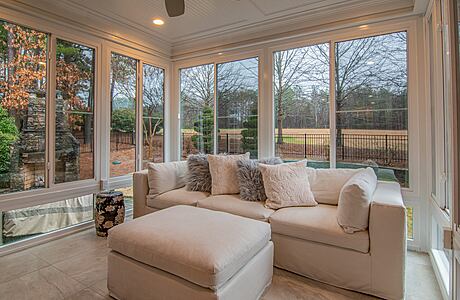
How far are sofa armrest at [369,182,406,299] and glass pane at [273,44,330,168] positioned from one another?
134cm

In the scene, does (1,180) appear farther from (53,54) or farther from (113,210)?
(53,54)

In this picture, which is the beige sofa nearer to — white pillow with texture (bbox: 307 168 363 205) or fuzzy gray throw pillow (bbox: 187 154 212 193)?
white pillow with texture (bbox: 307 168 363 205)

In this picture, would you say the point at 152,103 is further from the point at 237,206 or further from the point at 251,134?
the point at 237,206

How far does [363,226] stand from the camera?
198cm

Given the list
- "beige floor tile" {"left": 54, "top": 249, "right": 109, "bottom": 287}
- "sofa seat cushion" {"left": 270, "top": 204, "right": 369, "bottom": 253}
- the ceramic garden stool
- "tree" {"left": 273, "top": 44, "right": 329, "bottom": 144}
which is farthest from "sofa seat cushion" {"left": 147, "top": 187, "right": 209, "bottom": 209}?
"tree" {"left": 273, "top": 44, "right": 329, "bottom": 144}

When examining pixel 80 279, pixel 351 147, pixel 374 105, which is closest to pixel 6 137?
pixel 80 279

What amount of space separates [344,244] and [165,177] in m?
2.18

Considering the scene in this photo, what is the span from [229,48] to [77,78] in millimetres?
2095

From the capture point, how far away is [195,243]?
1640 mm

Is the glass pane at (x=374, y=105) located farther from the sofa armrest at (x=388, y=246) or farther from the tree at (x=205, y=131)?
the tree at (x=205, y=131)

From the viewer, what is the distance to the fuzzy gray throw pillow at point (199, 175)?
3.24 m

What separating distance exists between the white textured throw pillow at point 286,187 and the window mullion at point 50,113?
2.40 m

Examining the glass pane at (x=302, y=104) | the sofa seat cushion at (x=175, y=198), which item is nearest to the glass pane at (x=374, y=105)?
the glass pane at (x=302, y=104)

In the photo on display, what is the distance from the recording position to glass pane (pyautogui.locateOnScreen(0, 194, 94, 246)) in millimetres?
2678
